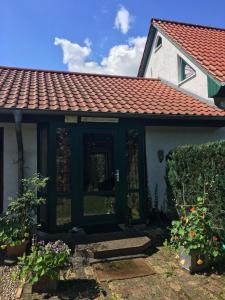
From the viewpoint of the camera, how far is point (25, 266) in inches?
173

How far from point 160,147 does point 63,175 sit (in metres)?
2.84

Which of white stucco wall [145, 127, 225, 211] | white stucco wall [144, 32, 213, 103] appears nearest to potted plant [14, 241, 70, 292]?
white stucco wall [145, 127, 225, 211]

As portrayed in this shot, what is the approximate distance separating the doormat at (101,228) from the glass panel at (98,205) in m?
0.30

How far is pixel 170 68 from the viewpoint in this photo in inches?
463

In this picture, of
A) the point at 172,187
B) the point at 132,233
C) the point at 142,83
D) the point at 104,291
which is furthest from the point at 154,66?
the point at 104,291

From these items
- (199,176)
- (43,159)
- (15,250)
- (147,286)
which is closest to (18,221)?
(15,250)

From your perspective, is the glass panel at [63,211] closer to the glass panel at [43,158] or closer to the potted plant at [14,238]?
the glass panel at [43,158]

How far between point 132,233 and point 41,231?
6.75ft

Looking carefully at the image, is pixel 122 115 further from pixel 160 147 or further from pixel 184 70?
pixel 184 70

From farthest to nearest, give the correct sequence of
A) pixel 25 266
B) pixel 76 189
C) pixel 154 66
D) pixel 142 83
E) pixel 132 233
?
pixel 154 66
pixel 142 83
pixel 76 189
pixel 132 233
pixel 25 266

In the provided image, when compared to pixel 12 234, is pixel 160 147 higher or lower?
higher

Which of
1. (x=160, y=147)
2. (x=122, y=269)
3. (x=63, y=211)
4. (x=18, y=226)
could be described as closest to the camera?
(x=122, y=269)

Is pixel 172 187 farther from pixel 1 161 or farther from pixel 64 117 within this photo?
pixel 1 161

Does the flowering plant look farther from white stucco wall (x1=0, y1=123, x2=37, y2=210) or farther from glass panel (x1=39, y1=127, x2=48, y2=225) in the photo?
white stucco wall (x1=0, y1=123, x2=37, y2=210)
